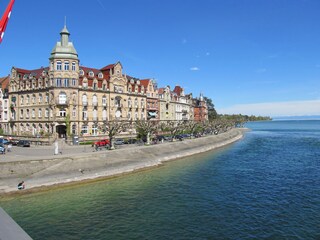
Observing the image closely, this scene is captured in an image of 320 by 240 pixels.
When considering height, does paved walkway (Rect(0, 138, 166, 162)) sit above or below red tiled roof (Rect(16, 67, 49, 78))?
below

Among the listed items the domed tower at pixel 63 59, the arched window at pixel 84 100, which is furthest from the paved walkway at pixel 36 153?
the domed tower at pixel 63 59

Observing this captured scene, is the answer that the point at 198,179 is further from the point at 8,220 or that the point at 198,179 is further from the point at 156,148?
the point at 8,220

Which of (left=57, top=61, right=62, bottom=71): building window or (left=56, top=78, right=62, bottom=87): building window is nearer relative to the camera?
(left=57, top=61, right=62, bottom=71): building window

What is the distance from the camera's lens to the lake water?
2291 centimetres

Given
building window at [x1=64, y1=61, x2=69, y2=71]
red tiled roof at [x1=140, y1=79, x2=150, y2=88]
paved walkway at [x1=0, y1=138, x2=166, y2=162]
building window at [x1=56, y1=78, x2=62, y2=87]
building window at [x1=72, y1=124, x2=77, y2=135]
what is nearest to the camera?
paved walkway at [x1=0, y1=138, x2=166, y2=162]

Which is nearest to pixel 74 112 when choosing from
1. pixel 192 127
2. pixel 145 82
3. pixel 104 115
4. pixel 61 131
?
pixel 61 131

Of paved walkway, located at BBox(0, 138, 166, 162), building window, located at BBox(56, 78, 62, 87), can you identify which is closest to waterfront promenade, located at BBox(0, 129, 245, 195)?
paved walkway, located at BBox(0, 138, 166, 162)

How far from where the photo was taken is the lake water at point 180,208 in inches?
902

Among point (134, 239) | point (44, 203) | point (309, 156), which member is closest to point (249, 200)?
point (134, 239)

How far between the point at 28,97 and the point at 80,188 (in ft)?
174

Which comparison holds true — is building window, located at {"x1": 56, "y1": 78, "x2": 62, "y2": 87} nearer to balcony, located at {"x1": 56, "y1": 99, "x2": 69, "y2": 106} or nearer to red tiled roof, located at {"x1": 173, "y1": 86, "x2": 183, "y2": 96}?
balcony, located at {"x1": 56, "y1": 99, "x2": 69, "y2": 106}

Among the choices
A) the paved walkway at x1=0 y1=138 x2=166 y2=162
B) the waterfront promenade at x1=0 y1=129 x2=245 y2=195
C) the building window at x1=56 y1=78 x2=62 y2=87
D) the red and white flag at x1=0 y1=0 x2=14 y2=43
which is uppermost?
the building window at x1=56 y1=78 x2=62 y2=87

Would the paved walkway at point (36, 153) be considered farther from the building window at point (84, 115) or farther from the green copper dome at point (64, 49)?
the green copper dome at point (64, 49)

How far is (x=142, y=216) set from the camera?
86.2 ft
